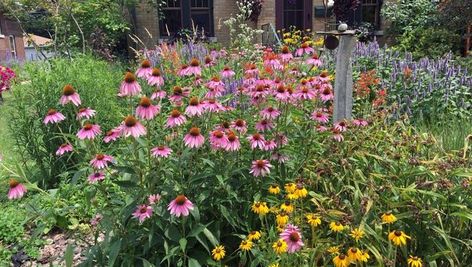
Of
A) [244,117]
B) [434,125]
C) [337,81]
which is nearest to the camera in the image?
[244,117]

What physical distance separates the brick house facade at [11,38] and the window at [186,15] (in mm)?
11534

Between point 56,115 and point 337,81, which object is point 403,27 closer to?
point 337,81

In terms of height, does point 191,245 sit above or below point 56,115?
below

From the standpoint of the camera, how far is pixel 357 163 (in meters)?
2.43

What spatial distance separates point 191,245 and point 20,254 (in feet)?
4.57

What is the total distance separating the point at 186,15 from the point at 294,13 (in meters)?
2.99

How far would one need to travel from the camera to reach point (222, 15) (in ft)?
38.5

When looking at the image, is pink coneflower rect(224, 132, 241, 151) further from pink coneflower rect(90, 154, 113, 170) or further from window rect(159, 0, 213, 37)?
window rect(159, 0, 213, 37)

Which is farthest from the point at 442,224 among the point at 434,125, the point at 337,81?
the point at 434,125

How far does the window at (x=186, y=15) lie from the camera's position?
39.1 feet

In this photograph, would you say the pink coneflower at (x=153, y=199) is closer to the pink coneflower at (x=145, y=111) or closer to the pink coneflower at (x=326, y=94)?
the pink coneflower at (x=145, y=111)

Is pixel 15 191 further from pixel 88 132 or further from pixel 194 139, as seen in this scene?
pixel 194 139

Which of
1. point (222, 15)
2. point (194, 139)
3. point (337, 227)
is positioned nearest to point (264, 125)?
point (194, 139)

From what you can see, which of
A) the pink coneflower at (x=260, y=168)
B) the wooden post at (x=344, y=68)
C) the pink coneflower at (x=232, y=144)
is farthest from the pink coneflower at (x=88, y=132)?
the wooden post at (x=344, y=68)
